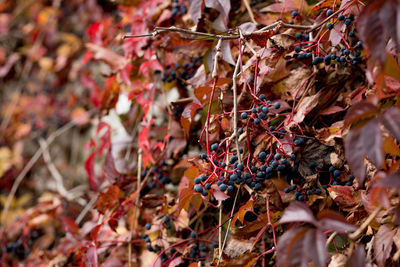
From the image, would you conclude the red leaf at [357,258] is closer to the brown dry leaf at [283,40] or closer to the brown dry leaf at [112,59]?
the brown dry leaf at [283,40]

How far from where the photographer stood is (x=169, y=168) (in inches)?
49.9

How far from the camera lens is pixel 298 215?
0.61 m

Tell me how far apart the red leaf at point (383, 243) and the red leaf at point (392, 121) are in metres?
0.26

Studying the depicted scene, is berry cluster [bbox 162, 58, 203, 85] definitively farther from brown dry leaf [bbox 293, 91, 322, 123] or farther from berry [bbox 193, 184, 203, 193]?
berry [bbox 193, 184, 203, 193]

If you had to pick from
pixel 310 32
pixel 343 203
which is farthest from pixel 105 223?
pixel 310 32

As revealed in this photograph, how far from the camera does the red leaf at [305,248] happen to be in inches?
22.5

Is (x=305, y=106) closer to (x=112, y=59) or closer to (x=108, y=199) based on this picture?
(x=108, y=199)

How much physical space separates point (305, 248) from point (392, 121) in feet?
0.82

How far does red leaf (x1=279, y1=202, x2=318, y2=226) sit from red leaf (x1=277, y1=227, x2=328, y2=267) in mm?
17

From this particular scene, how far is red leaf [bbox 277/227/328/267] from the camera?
0.57 meters

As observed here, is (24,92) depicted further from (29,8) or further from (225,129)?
(225,129)

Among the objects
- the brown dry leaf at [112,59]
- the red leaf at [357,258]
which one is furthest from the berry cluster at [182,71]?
the red leaf at [357,258]

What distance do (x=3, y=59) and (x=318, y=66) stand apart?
2126mm

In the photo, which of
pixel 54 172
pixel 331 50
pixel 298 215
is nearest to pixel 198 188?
pixel 298 215
